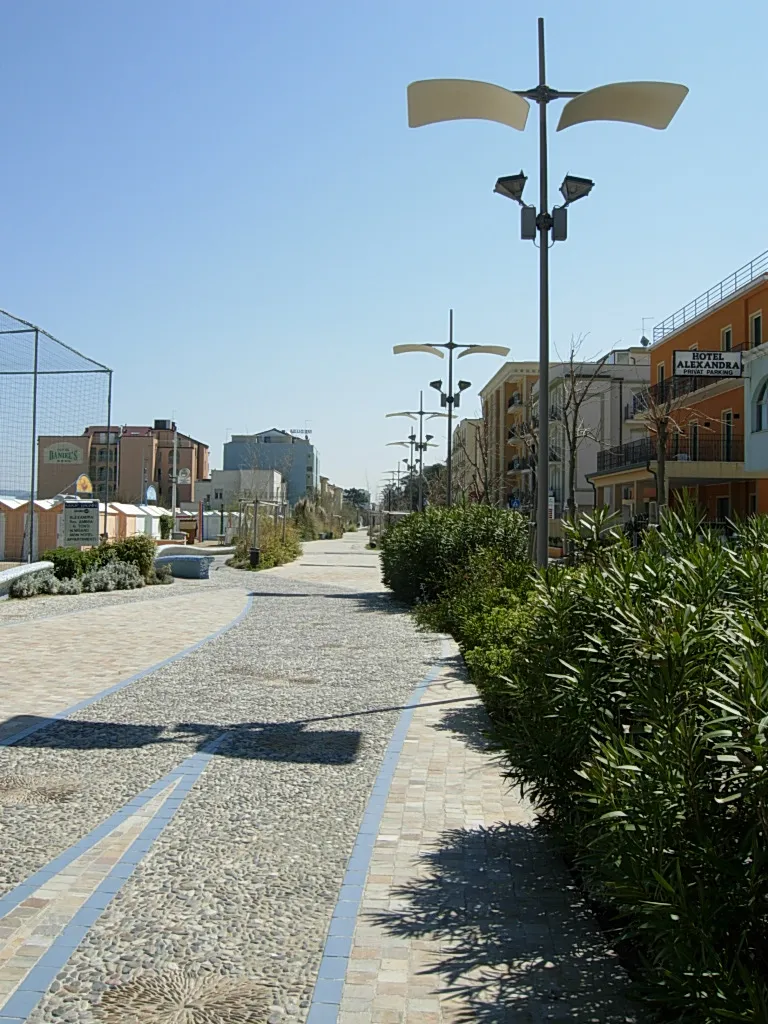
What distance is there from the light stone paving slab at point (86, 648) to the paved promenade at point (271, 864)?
0.25ft

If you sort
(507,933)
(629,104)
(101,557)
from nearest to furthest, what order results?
(507,933), (629,104), (101,557)

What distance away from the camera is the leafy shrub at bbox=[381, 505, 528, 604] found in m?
17.6

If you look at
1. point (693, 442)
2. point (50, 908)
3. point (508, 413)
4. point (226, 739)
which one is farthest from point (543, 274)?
point (508, 413)

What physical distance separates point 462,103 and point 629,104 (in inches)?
65.9

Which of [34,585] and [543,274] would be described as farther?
[34,585]

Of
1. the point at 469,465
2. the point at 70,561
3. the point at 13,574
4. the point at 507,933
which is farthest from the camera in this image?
the point at 469,465

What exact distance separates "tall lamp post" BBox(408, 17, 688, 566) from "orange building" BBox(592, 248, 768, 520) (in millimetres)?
19096

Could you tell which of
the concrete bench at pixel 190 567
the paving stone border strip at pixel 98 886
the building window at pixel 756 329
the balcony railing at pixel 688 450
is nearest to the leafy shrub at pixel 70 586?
the concrete bench at pixel 190 567

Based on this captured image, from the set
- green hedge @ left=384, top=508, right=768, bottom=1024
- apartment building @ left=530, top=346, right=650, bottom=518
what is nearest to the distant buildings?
apartment building @ left=530, top=346, right=650, bottom=518

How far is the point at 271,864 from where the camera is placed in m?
4.77

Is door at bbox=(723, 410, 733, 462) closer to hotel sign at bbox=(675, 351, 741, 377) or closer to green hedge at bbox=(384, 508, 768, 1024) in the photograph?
hotel sign at bbox=(675, 351, 741, 377)

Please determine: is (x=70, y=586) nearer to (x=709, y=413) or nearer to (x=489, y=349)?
(x=489, y=349)

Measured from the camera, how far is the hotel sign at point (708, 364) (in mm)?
30594

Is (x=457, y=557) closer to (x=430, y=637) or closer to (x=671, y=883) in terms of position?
(x=430, y=637)
